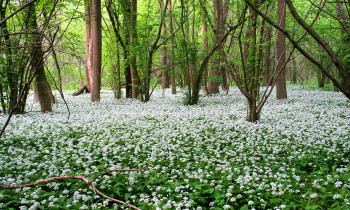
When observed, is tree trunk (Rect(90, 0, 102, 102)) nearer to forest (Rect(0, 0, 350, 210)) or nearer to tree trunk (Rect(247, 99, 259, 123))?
forest (Rect(0, 0, 350, 210))

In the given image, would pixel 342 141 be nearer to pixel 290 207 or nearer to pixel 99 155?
pixel 290 207

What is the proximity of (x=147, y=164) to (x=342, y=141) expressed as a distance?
413cm

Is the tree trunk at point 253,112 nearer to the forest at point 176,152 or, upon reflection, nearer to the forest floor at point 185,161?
the forest at point 176,152

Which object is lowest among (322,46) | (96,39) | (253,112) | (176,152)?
(176,152)

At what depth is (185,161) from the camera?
4.22 meters

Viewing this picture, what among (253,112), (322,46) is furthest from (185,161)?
(253,112)

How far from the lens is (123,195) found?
123 inches

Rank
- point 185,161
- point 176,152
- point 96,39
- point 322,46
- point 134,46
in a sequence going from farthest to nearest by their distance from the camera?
point 96,39 < point 134,46 < point 185,161 < point 176,152 < point 322,46

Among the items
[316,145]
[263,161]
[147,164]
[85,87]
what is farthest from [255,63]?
[85,87]

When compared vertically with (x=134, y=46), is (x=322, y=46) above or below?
below

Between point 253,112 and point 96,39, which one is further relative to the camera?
point 96,39

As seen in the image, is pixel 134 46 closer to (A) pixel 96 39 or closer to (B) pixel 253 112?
(A) pixel 96 39

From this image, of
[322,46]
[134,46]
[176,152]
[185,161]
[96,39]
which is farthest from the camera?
[96,39]

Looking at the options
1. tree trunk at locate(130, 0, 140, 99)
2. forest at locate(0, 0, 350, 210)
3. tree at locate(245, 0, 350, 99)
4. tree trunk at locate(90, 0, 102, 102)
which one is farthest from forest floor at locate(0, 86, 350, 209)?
tree trunk at locate(130, 0, 140, 99)
